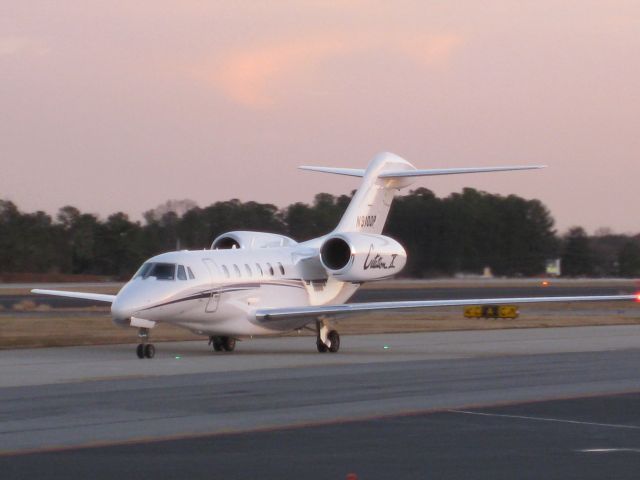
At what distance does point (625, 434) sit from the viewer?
13.5m

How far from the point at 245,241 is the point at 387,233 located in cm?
3494

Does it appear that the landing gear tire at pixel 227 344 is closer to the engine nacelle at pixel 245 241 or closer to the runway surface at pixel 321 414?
the runway surface at pixel 321 414

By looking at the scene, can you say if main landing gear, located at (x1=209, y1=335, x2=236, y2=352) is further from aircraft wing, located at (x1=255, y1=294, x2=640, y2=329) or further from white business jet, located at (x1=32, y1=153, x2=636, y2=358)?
aircraft wing, located at (x1=255, y1=294, x2=640, y2=329)

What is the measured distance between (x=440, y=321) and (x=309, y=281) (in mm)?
12974

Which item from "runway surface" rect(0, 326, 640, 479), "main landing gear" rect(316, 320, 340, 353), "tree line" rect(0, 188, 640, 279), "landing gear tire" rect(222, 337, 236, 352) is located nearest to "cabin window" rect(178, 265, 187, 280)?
"runway surface" rect(0, 326, 640, 479)

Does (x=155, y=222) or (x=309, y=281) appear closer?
(x=309, y=281)

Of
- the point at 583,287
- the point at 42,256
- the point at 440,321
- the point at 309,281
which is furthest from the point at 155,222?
the point at 309,281

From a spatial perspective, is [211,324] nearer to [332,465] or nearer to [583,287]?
[332,465]

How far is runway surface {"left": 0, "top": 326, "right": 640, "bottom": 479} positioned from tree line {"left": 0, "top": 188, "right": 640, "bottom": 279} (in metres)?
33.0

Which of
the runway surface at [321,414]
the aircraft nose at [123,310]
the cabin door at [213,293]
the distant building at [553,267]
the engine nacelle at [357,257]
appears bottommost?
the runway surface at [321,414]

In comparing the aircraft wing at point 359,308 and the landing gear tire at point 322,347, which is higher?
the aircraft wing at point 359,308

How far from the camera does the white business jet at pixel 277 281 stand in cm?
2509

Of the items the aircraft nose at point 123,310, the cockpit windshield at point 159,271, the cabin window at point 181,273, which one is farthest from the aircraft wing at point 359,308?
the aircraft nose at point 123,310

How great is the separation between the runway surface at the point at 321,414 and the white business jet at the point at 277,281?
1044mm
